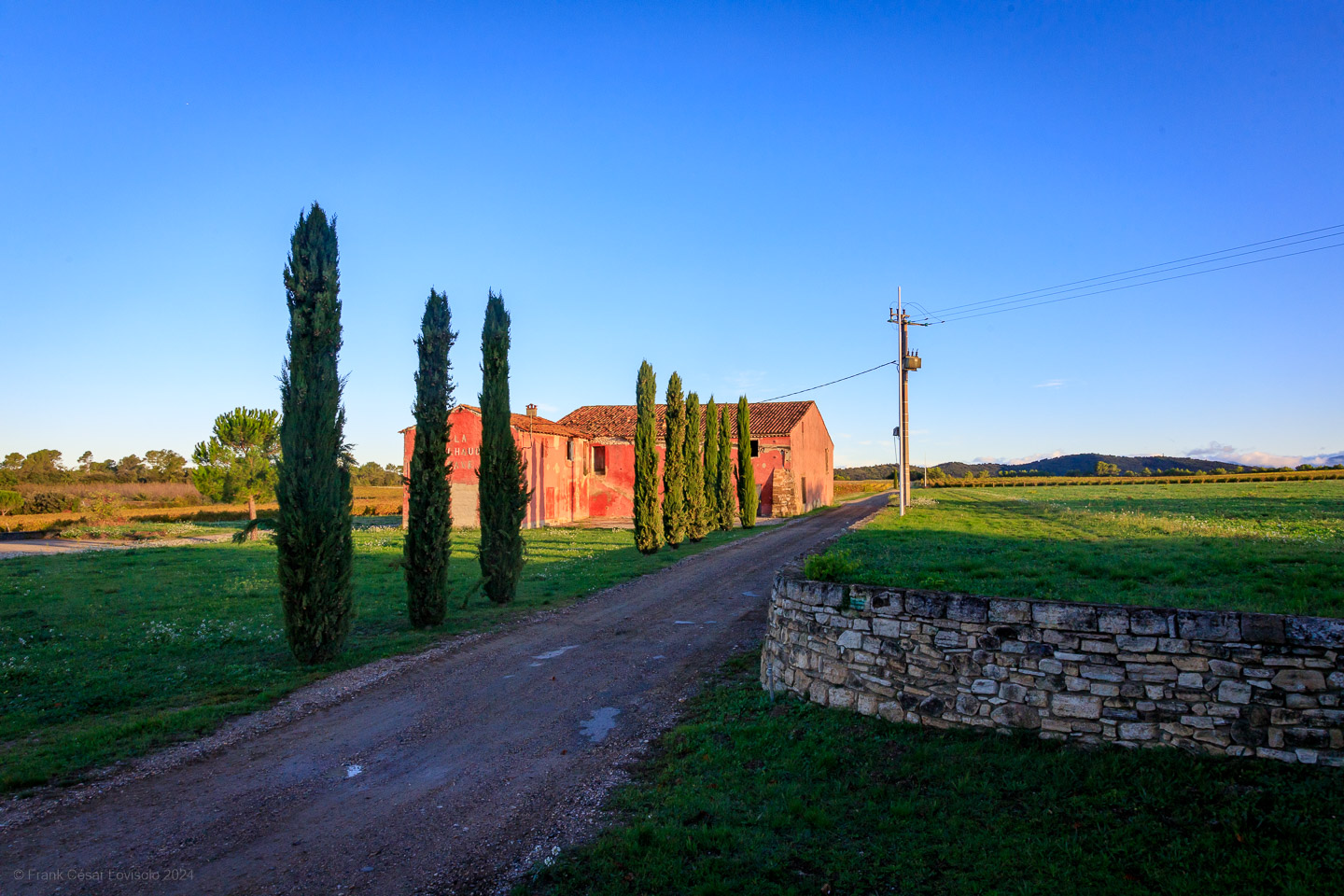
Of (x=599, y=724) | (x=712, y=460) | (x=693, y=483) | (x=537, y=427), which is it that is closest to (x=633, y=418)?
(x=537, y=427)

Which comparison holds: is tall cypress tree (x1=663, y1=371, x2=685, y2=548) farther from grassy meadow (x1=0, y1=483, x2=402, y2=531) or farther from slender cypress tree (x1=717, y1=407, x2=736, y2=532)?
grassy meadow (x1=0, y1=483, x2=402, y2=531)

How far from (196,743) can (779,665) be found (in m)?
6.23

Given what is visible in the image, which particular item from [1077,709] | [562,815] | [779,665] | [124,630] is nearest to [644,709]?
[779,665]

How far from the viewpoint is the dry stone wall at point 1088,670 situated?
4.67m

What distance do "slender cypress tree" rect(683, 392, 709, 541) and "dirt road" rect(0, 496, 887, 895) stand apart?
58.0ft

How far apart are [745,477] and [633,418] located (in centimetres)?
1143

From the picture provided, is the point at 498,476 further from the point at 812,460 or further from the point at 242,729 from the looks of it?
the point at 812,460

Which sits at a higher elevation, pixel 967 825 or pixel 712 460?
pixel 712 460

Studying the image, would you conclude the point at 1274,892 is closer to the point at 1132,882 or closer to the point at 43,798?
the point at 1132,882

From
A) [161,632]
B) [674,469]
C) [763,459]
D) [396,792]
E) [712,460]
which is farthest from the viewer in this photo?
[763,459]

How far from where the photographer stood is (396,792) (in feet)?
18.7

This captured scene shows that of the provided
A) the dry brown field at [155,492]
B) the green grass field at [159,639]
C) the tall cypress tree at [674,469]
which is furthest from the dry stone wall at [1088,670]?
the dry brown field at [155,492]

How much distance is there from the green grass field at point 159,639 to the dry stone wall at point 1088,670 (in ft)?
23.3

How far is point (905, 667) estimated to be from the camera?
250 inches
